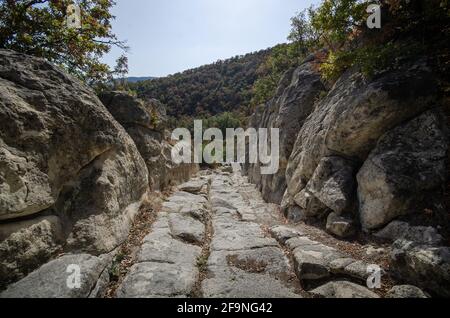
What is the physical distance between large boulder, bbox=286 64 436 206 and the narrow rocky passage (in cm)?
301

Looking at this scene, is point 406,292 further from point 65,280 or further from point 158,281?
point 65,280

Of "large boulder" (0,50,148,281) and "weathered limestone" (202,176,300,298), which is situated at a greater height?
"large boulder" (0,50,148,281)

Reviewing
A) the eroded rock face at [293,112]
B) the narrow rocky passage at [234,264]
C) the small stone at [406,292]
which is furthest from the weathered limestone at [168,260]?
the eroded rock face at [293,112]

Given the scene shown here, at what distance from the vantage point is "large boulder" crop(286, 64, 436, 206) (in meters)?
7.36

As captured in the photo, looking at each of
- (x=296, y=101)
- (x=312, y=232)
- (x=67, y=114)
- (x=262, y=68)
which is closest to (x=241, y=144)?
(x=262, y=68)

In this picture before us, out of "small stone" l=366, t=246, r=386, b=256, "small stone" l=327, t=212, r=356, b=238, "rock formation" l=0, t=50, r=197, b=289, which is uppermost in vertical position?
"rock formation" l=0, t=50, r=197, b=289

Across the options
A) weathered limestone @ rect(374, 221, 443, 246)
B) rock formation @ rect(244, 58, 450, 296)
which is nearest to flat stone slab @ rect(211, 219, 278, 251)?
rock formation @ rect(244, 58, 450, 296)

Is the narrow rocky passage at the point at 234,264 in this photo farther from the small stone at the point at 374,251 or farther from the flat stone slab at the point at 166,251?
the small stone at the point at 374,251

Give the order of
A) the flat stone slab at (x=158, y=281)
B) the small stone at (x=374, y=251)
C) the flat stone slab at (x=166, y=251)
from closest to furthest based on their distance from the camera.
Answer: the flat stone slab at (x=158, y=281) < the small stone at (x=374, y=251) < the flat stone slab at (x=166, y=251)

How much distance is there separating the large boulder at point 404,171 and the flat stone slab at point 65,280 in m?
6.45

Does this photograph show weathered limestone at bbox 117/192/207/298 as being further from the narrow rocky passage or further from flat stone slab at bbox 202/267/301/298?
flat stone slab at bbox 202/267/301/298

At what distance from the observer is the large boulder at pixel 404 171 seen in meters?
6.46
